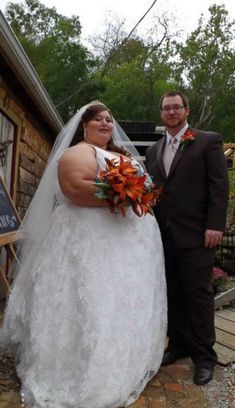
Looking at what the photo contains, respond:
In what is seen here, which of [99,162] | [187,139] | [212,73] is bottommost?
[99,162]

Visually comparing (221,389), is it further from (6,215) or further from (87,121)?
(6,215)

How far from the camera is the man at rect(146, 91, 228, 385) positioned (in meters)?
2.88

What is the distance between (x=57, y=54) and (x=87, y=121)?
19738 millimetres

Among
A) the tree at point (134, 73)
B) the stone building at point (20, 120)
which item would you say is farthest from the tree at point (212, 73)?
the stone building at point (20, 120)

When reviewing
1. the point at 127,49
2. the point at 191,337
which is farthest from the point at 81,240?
the point at 127,49

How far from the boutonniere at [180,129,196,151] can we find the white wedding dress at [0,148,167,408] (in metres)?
0.54

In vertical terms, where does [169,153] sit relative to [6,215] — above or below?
above

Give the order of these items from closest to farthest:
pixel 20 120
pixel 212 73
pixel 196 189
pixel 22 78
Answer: pixel 196 189 → pixel 22 78 → pixel 20 120 → pixel 212 73

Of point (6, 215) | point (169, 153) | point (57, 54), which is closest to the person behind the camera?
point (169, 153)

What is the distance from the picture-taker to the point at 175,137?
10.2ft

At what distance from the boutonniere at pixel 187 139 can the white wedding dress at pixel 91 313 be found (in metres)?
0.54

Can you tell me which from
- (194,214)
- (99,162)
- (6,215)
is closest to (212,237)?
(194,214)

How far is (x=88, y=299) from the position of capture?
2557mm

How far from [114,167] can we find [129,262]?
0.59 m
